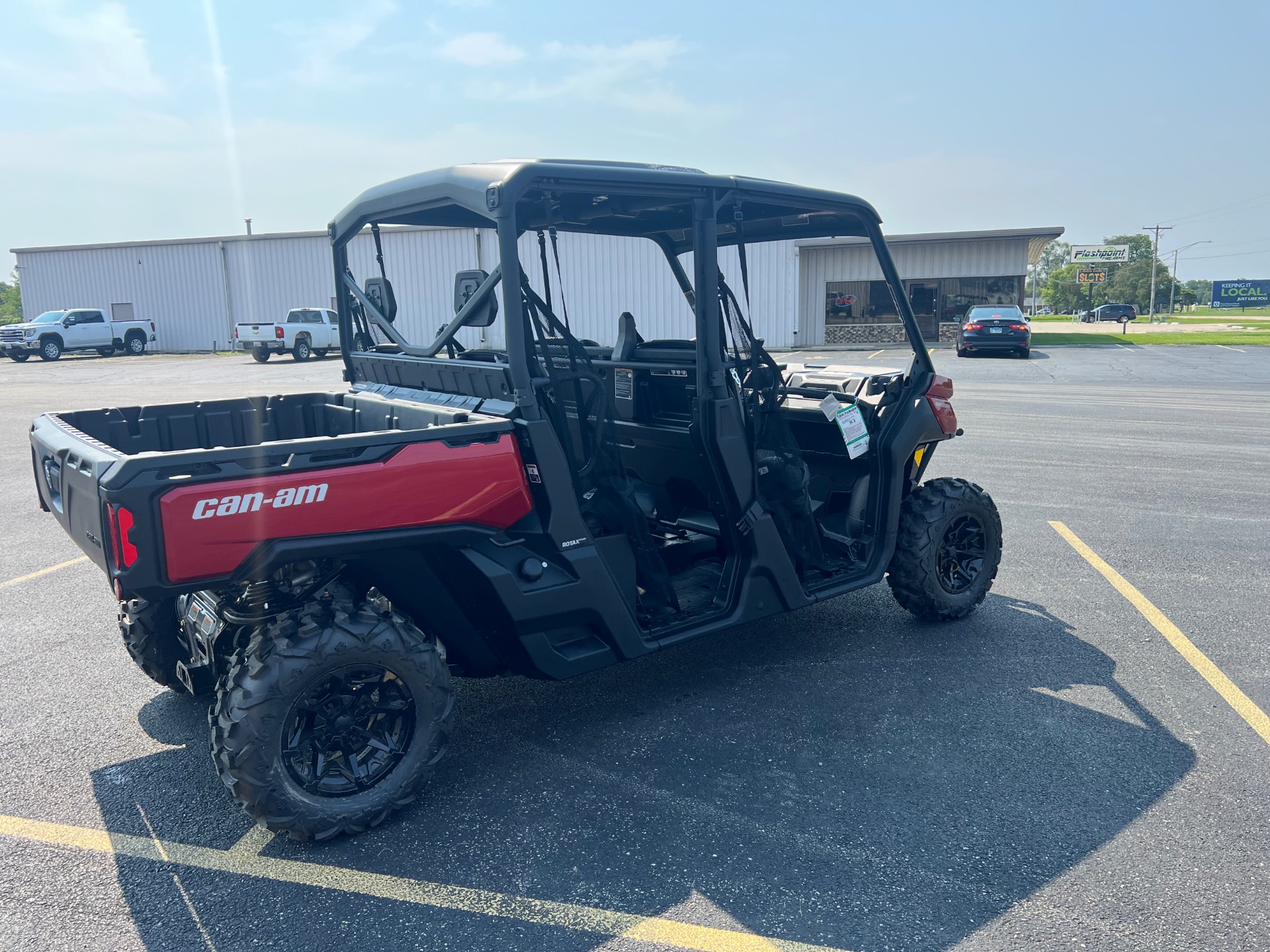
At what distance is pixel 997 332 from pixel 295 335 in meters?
20.9

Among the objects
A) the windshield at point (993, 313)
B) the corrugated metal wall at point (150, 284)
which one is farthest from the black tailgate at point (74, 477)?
the corrugated metal wall at point (150, 284)

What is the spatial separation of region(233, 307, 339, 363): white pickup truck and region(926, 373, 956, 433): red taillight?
25.5 meters

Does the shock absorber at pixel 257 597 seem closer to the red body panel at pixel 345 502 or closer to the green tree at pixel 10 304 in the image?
the red body panel at pixel 345 502

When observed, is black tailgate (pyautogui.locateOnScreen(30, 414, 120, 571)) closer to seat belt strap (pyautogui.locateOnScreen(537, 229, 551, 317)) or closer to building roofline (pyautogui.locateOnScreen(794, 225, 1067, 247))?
seat belt strap (pyautogui.locateOnScreen(537, 229, 551, 317))

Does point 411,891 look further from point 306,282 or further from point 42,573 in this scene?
point 306,282

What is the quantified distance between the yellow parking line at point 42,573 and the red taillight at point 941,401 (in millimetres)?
5446

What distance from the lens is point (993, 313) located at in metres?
26.1

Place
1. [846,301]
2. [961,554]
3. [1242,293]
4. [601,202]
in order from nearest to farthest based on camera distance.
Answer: [601,202] → [961,554] → [846,301] → [1242,293]

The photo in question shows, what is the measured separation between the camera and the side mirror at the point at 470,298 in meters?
3.47

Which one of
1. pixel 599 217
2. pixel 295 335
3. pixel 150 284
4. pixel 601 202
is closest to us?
pixel 601 202

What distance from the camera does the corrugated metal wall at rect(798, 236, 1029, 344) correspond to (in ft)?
109

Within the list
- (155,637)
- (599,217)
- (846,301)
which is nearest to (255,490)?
(155,637)

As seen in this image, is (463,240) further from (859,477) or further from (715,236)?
(859,477)

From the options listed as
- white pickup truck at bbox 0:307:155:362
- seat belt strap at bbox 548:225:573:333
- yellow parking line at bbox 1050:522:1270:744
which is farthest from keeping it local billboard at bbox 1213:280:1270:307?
seat belt strap at bbox 548:225:573:333
